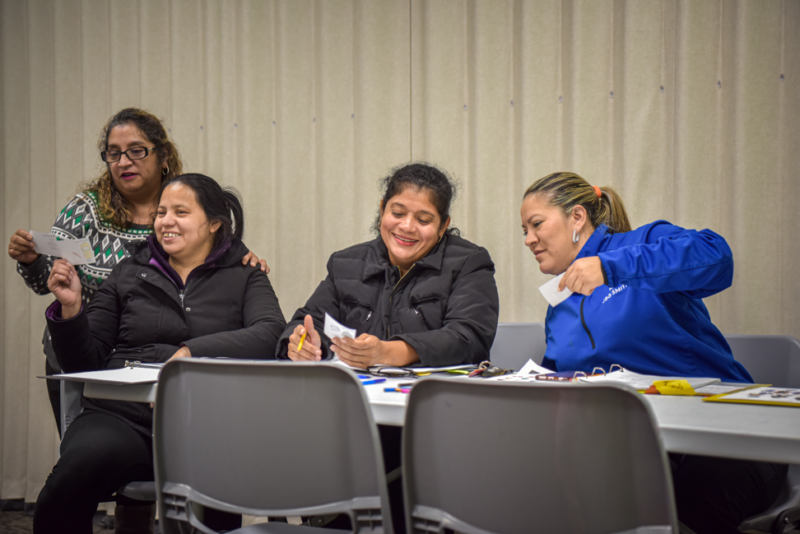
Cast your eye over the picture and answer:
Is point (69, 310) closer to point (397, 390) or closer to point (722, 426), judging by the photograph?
point (397, 390)

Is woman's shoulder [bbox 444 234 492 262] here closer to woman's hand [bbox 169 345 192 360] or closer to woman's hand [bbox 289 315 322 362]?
woman's hand [bbox 289 315 322 362]

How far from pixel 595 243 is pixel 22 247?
1.90 m

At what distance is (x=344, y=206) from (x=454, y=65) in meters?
0.89

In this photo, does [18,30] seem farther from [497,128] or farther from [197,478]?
[197,478]

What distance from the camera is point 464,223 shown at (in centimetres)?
291

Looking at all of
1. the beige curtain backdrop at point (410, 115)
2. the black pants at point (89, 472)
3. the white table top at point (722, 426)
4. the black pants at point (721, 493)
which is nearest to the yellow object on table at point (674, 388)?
the white table top at point (722, 426)

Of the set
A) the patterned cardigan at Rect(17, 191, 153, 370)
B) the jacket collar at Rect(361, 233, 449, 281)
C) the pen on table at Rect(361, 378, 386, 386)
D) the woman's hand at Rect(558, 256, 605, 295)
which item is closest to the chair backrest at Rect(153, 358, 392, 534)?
the pen on table at Rect(361, 378, 386, 386)

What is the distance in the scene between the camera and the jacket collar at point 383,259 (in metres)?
2.00

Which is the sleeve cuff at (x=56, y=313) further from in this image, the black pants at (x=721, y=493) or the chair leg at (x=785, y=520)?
the chair leg at (x=785, y=520)

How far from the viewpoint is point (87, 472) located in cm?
154

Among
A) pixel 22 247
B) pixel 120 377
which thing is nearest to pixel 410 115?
pixel 22 247

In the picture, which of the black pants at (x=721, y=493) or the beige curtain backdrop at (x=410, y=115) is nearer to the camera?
the black pants at (x=721, y=493)

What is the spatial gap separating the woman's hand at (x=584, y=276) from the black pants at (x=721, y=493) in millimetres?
466

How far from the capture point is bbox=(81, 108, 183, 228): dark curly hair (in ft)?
7.68
